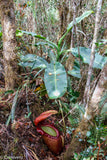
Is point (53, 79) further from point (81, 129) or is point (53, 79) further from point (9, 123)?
point (9, 123)

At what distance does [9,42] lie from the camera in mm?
1565

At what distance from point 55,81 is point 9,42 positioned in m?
Result: 0.77

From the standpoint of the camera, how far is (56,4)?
2.17m

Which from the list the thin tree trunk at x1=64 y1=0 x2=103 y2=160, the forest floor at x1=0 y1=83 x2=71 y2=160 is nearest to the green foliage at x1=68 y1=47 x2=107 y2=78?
the thin tree trunk at x1=64 y1=0 x2=103 y2=160

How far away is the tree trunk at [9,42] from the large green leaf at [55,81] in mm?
498

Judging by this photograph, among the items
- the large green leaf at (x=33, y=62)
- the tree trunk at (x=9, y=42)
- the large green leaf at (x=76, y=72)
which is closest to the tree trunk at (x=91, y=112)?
the large green leaf at (x=76, y=72)

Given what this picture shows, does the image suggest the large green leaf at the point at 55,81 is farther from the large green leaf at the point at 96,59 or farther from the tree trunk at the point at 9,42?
the tree trunk at the point at 9,42

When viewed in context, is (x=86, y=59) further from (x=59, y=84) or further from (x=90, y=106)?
(x=90, y=106)

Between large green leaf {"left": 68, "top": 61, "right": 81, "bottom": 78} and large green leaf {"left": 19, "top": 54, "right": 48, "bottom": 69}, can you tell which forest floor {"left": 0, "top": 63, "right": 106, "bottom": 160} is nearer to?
large green leaf {"left": 19, "top": 54, "right": 48, "bottom": 69}

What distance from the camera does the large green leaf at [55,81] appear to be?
124cm

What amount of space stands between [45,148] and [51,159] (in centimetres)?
15

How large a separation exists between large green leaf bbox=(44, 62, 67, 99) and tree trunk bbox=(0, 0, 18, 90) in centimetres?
50

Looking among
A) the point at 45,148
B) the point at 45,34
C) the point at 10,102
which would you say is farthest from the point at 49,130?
the point at 45,34

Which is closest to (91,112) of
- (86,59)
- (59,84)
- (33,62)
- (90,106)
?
(90,106)
